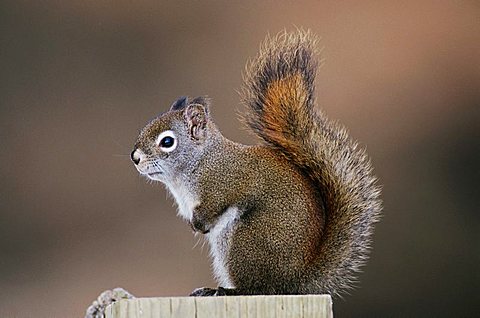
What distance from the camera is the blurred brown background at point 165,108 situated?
7.68ft

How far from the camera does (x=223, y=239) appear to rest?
1.05 meters

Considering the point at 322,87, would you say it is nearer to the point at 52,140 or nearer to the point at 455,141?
the point at 455,141

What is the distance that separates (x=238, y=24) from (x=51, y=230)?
80cm

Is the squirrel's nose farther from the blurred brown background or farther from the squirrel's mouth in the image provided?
the blurred brown background

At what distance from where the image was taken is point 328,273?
1039 millimetres

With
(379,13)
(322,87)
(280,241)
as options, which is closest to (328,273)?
(280,241)

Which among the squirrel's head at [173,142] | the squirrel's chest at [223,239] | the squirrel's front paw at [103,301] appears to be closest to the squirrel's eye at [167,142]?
the squirrel's head at [173,142]

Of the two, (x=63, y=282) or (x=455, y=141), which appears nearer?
(x=63, y=282)

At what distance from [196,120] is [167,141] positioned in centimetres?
5

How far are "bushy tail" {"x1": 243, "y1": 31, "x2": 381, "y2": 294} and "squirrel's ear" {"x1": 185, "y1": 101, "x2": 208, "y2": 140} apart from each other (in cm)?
7

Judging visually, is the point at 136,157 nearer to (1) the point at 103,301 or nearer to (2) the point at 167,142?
(2) the point at 167,142

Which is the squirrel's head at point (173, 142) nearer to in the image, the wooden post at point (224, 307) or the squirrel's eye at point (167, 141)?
the squirrel's eye at point (167, 141)

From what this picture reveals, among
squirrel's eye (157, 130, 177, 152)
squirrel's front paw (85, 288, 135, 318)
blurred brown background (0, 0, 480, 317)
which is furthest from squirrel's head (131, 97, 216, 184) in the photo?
blurred brown background (0, 0, 480, 317)

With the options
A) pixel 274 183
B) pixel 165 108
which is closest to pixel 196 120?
pixel 274 183
